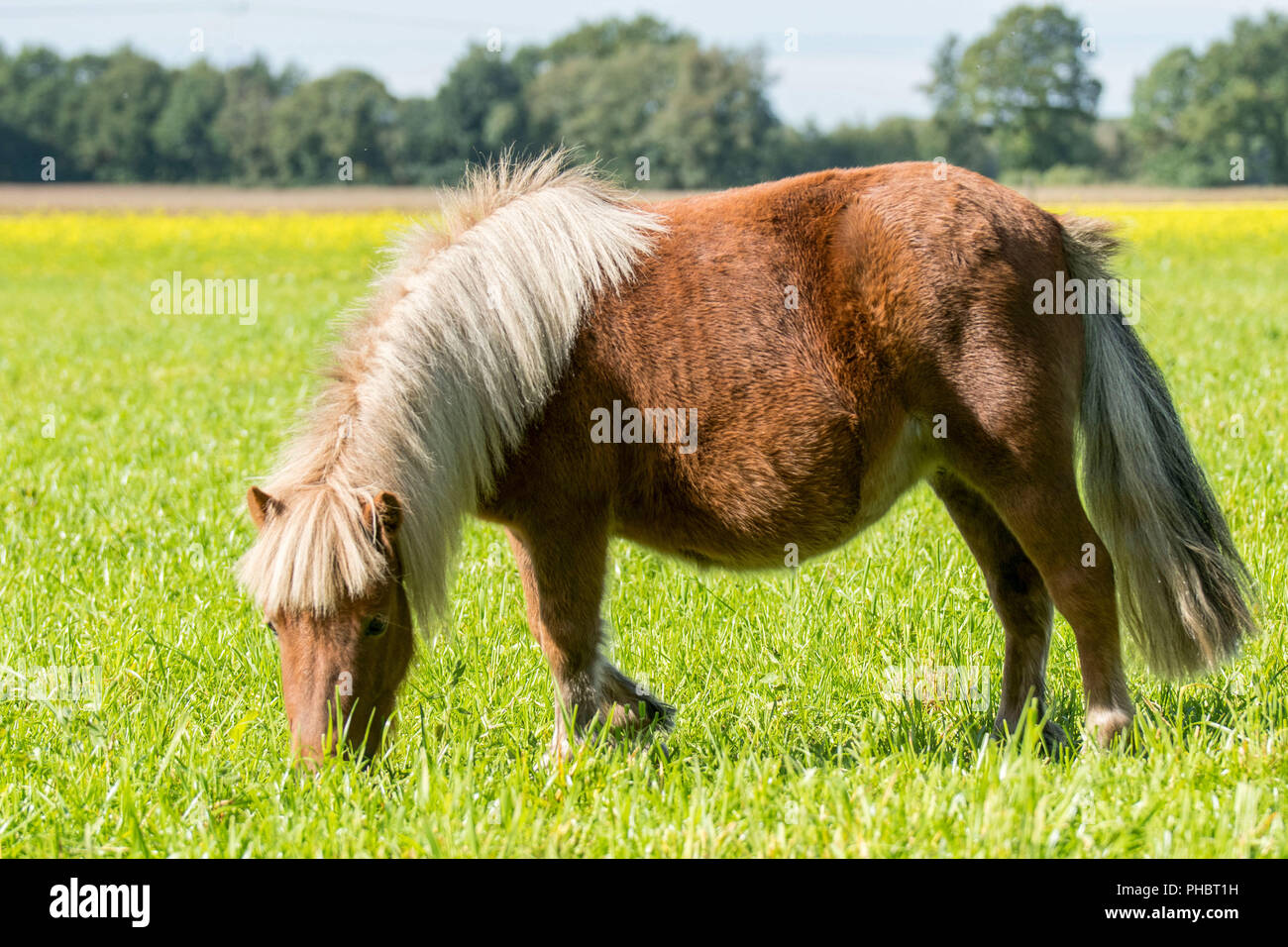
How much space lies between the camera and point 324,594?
3172 millimetres

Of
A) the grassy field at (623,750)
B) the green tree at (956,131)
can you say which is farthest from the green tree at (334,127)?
the grassy field at (623,750)

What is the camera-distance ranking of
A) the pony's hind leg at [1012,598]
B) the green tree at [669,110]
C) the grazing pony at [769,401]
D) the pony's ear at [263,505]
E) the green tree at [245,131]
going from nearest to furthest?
the pony's ear at [263,505] → the grazing pony at [769,401] → the pony's hind leg at [1012,598] → the green tree at [669,110] → the green tree at [245,131]

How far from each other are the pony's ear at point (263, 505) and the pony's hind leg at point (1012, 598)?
238 centimetres

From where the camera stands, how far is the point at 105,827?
10.3 feet

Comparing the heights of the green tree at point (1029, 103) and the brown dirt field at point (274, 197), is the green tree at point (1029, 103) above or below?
above

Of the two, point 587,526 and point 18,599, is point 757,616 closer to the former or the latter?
point 587,526

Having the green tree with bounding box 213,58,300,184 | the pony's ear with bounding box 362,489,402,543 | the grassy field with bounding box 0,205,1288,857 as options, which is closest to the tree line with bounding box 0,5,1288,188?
the green tree with bounding box 213,58,300,184

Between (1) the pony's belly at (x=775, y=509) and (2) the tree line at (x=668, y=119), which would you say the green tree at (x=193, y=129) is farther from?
(1) the pony's belly at (x=775, y=509)

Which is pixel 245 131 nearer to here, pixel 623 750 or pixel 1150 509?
pixel 623 750

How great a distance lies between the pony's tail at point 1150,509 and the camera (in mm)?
3928

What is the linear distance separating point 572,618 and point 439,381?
0.90m

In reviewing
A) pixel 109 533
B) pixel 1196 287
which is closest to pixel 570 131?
pixel 1196 287
